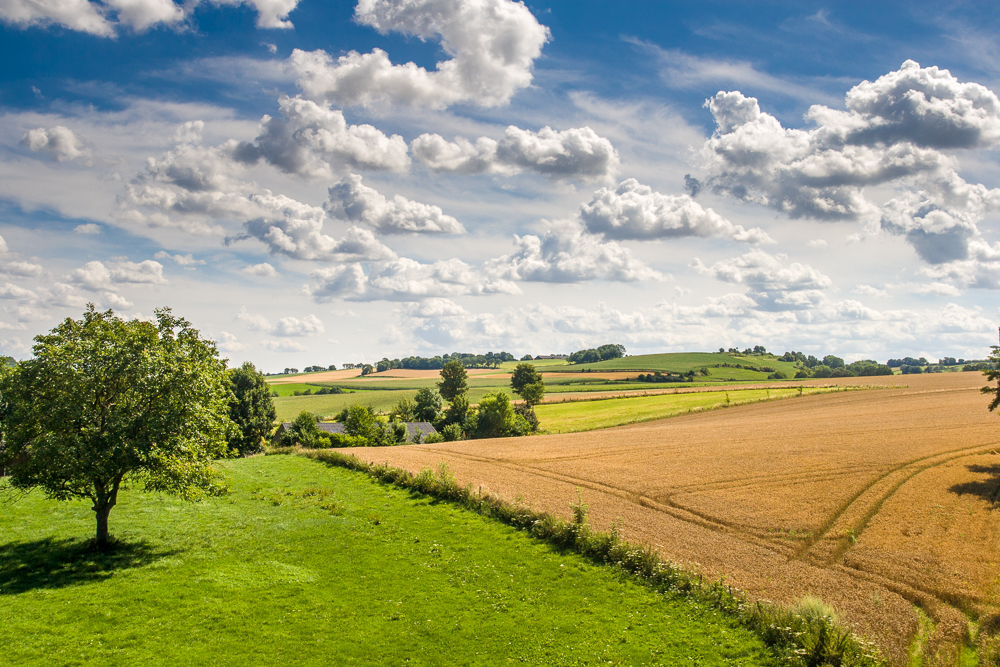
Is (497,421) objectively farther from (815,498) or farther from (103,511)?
(103,511)

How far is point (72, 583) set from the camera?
2089cm

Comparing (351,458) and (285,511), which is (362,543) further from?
(351,458)

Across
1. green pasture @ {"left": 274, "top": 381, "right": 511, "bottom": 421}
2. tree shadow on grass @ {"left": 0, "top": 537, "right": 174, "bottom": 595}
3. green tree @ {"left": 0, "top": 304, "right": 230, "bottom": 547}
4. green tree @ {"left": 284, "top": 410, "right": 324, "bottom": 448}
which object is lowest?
green pasture @ {"left": 274, "top": 381, "right": 511, "bottom": 421}

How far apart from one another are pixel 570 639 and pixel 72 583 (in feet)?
61.4

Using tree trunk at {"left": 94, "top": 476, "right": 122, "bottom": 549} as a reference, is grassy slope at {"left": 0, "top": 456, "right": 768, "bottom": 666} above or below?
below

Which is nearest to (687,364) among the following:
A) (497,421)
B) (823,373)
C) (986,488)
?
(823,373)

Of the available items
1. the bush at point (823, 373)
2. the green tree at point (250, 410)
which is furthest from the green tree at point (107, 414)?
the bush at point (823, 373)

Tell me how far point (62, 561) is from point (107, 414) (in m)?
6.12

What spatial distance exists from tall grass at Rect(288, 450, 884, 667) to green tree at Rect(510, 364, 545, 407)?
242 ft

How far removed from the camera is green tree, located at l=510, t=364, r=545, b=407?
11019 cm

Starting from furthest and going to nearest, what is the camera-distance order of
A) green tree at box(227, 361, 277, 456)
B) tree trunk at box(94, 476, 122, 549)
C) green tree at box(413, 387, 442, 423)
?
green tree at box(413, 387, 442, 423) < green tree at box(227, 361, 277, 456) < tree trunk at box(94, 476, 122, 549)

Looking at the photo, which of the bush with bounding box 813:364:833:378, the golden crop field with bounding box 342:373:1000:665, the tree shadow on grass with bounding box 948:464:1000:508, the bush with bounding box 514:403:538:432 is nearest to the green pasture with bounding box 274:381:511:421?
the bush with bounding box 514:403:538:432

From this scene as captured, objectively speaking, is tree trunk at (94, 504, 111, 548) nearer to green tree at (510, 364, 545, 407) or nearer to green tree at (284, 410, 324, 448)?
green tree at (284, 410, 324, 448)

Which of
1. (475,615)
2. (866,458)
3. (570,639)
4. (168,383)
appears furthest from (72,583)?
(866,458)
